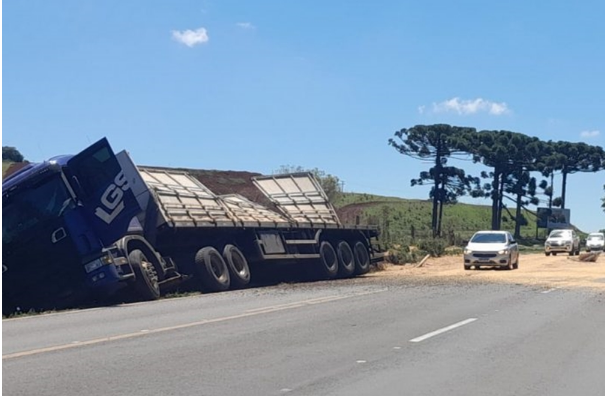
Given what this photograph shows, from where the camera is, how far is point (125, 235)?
18266 millimetres

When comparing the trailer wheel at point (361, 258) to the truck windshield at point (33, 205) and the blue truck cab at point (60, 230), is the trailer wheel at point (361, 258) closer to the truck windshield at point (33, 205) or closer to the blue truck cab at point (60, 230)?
the blue truck cab at point (60, 230)

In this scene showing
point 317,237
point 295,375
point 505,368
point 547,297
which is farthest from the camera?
point 317,237

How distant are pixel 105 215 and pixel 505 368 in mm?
10604

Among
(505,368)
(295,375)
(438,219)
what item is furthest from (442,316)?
(438,219)

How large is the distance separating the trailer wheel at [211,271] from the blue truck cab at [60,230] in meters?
3.61

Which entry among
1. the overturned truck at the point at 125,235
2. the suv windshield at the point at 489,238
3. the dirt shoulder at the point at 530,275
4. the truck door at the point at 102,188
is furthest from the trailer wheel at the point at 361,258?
the truck door at the point at 102,188

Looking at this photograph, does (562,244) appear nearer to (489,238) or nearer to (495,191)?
(489,238)

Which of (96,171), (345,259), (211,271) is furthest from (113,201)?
(345,259)

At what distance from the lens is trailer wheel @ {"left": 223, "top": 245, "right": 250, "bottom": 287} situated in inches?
874

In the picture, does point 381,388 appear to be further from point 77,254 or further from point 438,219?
point 438,219

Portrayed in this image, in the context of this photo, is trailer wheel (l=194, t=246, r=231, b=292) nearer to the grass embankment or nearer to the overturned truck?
the overturned truck

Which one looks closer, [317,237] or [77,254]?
[77,254]

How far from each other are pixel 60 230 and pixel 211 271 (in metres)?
5.02

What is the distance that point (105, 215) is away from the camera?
57.4 feet
